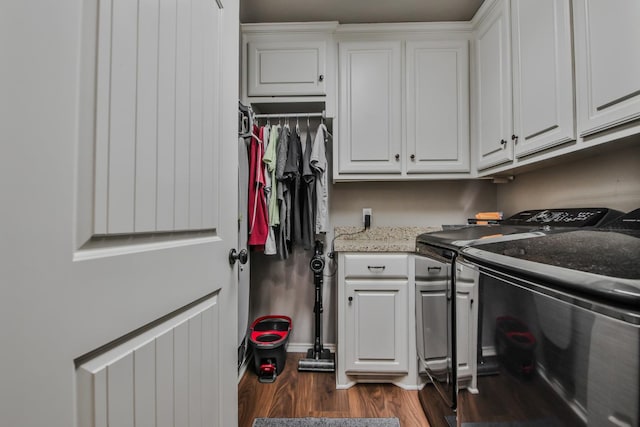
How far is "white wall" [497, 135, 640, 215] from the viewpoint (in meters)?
1.14

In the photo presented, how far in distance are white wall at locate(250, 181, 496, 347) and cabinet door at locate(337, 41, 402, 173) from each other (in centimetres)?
32

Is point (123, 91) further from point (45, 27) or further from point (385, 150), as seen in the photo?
point (385, 150)

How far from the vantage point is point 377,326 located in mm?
1661

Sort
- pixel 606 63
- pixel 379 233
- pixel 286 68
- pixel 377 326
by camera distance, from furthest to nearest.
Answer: pixel 379 233 < pixel 286 68 < pixel 377 326 < pixel 606 63

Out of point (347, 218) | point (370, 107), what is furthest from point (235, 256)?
point (370, 107)

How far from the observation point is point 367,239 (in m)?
2.14

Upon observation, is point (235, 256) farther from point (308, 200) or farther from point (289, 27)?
point (289, 27)

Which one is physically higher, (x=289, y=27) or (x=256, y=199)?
(x=289, y=27)

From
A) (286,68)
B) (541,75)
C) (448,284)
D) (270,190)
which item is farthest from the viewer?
(286,68)

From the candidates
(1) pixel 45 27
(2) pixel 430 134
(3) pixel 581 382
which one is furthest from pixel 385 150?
(1) pixel 45 27

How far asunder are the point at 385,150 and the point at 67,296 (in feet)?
5.96

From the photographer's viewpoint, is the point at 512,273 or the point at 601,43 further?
the point at 601,43

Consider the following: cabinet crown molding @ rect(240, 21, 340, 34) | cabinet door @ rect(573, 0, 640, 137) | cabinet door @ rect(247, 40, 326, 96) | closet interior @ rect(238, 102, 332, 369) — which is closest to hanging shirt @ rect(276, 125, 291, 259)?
closet interior @ rect(238, 102, 332, 369)

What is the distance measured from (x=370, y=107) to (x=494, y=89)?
75 centimetres
